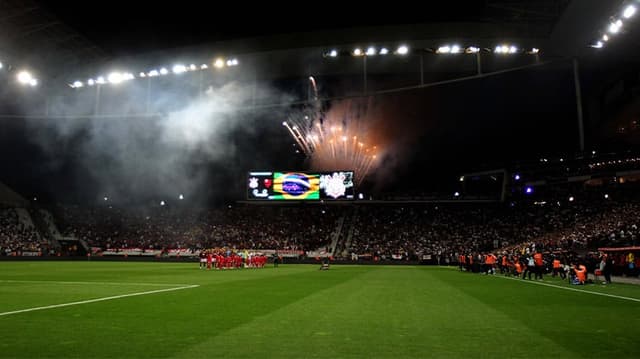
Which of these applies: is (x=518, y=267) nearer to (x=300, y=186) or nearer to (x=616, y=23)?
(x=616, y=23)

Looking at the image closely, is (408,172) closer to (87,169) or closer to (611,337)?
(87,169)

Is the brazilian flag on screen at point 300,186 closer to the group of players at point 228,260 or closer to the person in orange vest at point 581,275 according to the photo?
the group of players at point 228,260

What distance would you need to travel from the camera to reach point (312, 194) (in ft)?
166

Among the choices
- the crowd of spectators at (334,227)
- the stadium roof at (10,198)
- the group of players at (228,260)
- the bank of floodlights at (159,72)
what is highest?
the bank of floodlights at (159,72)

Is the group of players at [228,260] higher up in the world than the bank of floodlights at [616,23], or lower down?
lower down

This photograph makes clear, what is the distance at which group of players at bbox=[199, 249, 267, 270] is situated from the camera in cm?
3042

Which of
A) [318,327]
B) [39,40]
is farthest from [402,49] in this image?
[318,327]


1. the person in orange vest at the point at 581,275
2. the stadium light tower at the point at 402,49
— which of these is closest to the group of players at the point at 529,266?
the person in orange vest at the point at 581,275

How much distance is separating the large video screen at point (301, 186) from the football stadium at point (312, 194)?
0.24 meters

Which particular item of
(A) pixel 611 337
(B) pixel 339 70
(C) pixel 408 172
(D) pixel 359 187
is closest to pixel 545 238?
(C) pixel 408 172

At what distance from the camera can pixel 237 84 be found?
30719 millimetres

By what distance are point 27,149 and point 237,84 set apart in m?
26.0

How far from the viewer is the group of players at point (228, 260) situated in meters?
30.4

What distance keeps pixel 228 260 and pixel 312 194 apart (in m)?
20.5
